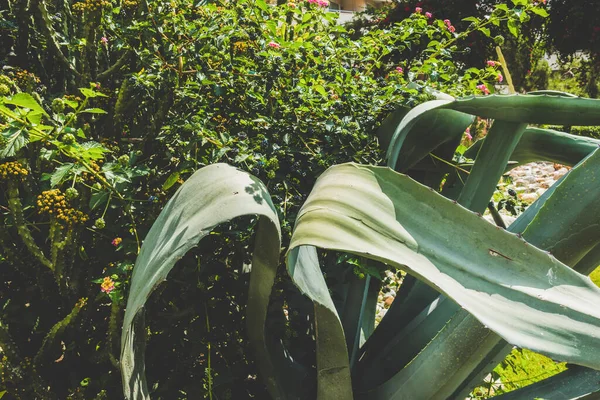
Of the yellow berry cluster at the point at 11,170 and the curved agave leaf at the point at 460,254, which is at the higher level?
the curved agave leaf at the point at 460,254

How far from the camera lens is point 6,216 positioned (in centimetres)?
157

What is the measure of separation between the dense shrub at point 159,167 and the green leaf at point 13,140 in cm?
2

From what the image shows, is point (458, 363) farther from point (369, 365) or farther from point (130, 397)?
point (130, 397)

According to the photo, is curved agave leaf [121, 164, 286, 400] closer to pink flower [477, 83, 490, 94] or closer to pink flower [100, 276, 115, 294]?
pink flower [100, 276, 115, 294]

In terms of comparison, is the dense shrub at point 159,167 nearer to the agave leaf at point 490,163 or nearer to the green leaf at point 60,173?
the green leaf at point 60,173

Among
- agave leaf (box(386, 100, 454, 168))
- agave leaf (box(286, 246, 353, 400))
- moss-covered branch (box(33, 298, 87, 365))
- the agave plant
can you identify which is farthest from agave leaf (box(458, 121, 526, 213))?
moss-covered branch (box(33, 298, 87, 365))

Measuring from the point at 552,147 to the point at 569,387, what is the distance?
73cm

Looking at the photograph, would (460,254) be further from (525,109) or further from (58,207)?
(58,207)

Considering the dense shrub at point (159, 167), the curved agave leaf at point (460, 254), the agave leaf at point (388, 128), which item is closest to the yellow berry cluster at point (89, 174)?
the dense shrub at point (159, 167)

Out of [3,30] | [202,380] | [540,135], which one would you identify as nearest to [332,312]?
[202,380]

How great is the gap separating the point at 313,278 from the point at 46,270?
39.1 inches

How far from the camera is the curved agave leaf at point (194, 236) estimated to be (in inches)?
41.6

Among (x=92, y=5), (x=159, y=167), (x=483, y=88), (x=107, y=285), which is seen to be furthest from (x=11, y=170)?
(x=483, y=88)

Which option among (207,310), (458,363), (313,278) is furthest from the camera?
(207,310)
